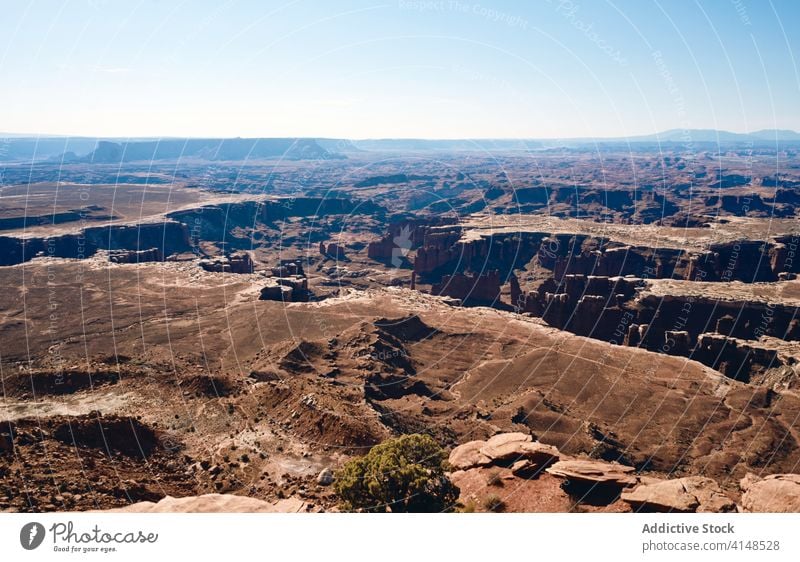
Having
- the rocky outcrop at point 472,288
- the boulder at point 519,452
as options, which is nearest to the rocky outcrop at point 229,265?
the rocky outcrop at point 472,288

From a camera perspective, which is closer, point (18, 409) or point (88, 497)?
point (88, 497)

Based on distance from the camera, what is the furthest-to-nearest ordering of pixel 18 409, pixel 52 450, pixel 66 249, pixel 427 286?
pixel 66 249
pixel 427 286
pixel 18 409
pixel 52 450

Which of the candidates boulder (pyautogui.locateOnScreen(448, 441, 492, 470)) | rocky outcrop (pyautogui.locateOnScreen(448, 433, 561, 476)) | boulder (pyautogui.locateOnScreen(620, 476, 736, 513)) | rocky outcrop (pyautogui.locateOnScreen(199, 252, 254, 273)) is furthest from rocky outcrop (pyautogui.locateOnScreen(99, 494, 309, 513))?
rocky outcrop (pyautogui.locateOnScreen(199, 252, 254, 273))

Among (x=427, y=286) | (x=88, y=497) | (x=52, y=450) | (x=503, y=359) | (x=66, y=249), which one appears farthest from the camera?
(x=66, y=249)

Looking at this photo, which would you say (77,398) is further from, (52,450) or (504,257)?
(504,257)

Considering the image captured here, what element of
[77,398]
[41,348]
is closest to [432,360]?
[77,398]

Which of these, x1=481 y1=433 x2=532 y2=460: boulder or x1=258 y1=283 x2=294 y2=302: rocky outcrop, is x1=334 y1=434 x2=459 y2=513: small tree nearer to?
x1=481 y1=433 x2=532 y2=460: boulder
